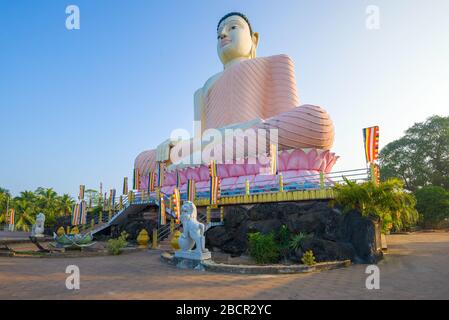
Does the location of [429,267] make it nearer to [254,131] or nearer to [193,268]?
[193,268]

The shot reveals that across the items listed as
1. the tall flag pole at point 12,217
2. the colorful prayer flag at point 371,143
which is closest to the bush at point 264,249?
the colorful prayer flag at point 371,143

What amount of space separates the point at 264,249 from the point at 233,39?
19.3 m

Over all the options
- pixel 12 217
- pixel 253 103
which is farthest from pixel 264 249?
pixel 12 217

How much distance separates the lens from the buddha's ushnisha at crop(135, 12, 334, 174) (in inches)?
640

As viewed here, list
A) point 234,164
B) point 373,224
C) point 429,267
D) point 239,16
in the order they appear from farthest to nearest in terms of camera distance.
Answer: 1. point 239,16
2. point 234,164
3. point 373,224
4. point 429,267

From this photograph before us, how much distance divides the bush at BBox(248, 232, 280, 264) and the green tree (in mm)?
26793

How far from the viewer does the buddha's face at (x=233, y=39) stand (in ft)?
81.8

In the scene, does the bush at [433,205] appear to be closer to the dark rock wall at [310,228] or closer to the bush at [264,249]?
the dark rock wall at [310,228]

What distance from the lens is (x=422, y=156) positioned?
30.9 meters

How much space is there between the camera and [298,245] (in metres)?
9.77

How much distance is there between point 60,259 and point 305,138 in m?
12.1

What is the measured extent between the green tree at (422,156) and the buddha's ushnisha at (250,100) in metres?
16.9
